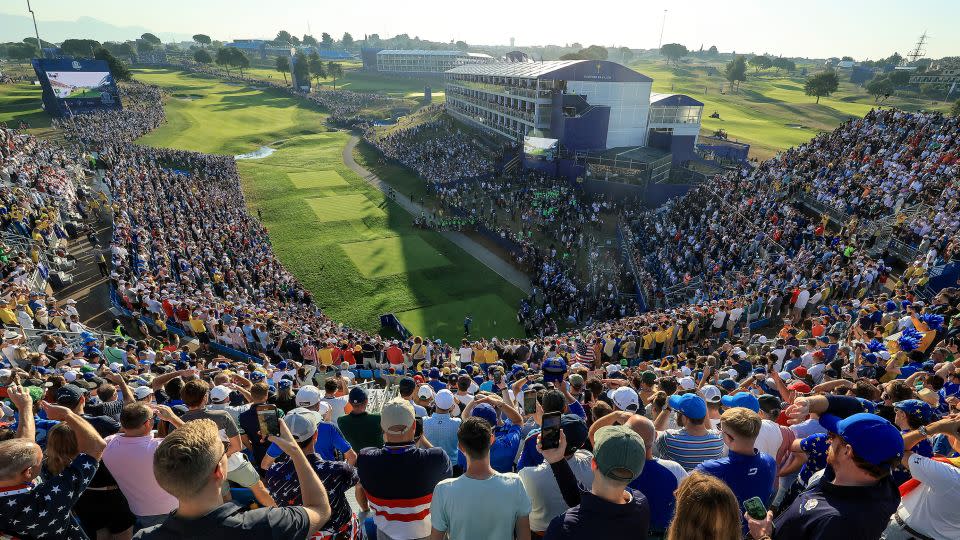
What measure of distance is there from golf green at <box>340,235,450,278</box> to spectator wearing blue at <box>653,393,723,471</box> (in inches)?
932

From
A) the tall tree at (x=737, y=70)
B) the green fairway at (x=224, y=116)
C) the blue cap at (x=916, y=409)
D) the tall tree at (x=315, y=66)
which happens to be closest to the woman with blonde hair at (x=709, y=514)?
the blue cap at (x=916, y=409)

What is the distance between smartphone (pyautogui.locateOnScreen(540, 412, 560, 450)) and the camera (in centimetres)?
364

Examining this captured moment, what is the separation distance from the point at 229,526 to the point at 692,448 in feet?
12.4

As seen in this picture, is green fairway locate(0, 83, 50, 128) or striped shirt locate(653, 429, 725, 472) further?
green fairway locate(0, 83, 50, 128)

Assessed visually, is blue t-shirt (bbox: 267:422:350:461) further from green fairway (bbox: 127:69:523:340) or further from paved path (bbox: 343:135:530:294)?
paved path (bbox: 343:135:530:294)

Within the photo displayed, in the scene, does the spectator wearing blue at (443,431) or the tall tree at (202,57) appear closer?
the spectator wearing blue at (443,431)

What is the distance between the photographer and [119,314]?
1593 cm

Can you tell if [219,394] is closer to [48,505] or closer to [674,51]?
[48,505]

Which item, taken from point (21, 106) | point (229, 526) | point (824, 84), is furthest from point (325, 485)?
point (824, 84)

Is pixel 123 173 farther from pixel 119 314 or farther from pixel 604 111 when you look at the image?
pixel 604 111

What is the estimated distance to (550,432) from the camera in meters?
3.64

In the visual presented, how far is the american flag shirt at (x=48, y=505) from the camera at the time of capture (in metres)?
3.28

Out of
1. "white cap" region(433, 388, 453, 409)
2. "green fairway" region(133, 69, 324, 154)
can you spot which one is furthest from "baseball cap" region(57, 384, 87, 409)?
"green fairway" region(133, 69, 324, 154)

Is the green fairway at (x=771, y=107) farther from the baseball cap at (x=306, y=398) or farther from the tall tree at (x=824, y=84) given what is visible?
the baseball cap at (x=306, y=398)
